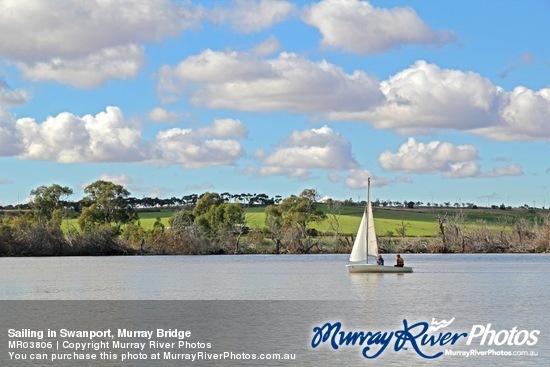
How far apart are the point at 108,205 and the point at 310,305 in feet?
350

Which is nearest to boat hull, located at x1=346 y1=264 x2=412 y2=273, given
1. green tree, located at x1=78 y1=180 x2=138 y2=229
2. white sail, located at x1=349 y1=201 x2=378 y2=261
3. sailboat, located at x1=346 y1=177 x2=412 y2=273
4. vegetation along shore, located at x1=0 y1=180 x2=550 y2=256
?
sailboat, located at x1=346 y1=177 x2=412 y2=273

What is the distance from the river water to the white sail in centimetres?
215

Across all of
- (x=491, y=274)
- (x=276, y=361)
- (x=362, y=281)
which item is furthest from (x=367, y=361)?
(x=491, y=274)

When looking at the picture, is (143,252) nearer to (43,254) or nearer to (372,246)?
(43,254)

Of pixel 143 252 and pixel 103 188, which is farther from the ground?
pixel 103 188

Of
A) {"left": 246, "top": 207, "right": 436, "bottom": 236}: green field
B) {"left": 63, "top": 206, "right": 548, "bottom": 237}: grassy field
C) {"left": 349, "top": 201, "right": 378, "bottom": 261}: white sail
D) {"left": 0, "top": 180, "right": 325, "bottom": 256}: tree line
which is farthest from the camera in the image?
{"left": 63, "top": 206, "right": 548, "bottom": 237}: grassy field

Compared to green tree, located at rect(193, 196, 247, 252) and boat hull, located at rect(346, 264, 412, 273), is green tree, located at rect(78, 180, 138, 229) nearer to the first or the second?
green tree, located at rect(193, 196, 247, 252)

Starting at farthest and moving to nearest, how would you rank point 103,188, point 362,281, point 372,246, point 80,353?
point 103,188
point 372,246
point 362,281
point 80,353

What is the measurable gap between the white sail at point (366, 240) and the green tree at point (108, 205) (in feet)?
260

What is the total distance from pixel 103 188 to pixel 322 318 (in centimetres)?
11553

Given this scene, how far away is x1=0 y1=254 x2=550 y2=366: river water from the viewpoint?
3622 cm

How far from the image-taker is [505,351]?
116ft

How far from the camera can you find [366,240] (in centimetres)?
8238

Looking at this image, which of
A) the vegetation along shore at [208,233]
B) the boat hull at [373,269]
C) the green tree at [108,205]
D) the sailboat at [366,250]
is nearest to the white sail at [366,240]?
the sailboat at [366,250]
